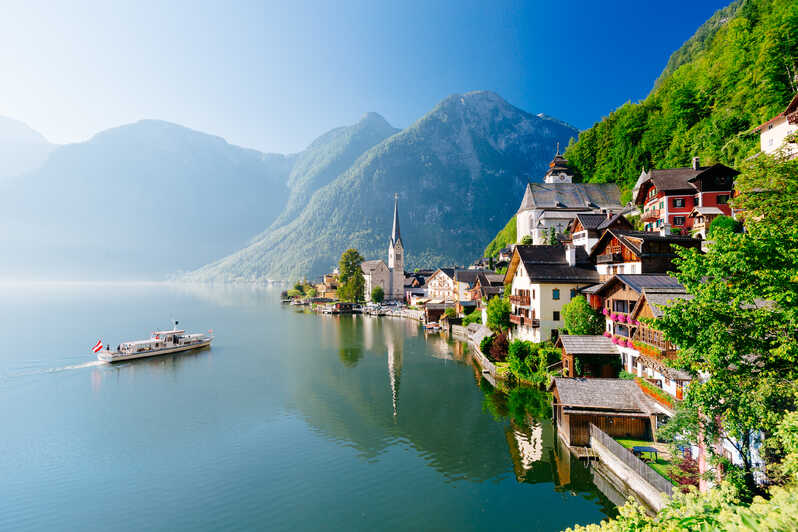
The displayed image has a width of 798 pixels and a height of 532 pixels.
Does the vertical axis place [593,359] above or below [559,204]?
below

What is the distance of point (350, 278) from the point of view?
132375mm

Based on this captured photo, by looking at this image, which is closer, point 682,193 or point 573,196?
point 682,193

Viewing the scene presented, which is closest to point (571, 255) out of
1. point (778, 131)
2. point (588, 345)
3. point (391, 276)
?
point (588, 345)

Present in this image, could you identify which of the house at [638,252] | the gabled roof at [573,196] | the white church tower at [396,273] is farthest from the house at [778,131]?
the white church tower at [396,273]

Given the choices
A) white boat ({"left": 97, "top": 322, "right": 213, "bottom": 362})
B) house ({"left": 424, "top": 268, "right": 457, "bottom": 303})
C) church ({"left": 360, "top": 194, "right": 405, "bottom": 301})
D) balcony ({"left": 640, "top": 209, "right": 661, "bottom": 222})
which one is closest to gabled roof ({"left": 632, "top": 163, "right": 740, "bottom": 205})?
balcony ({"left": 640, "top": 209, "right": 661, "bottom": 222})

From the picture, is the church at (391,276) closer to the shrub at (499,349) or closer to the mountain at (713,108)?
the mountain at (713,108)

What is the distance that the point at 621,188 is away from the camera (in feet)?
326

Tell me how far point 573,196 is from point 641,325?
7656 cm

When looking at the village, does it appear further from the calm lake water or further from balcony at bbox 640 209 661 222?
the calm lake water

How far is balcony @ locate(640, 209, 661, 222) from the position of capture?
5754cm

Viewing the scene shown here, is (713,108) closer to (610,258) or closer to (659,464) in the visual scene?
(610,258)

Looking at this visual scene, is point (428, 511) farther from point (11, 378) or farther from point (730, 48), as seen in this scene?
point (730, 48)

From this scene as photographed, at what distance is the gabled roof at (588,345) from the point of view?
33969 mm

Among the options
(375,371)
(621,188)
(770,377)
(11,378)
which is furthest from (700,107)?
(11,378)
